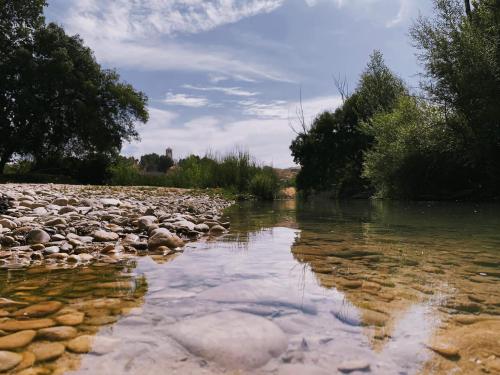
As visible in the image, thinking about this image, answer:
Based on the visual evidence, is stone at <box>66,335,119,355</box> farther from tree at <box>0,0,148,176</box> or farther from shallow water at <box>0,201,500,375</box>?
tree at <box>0,0,148,176</box>

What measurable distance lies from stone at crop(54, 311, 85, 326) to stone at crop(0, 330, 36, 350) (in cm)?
14

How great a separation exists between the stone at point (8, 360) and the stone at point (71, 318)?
33cm

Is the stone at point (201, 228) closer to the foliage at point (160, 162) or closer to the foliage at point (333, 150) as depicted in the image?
the foliage at point (333, 150)

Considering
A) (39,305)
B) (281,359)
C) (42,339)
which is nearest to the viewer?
(281,359)

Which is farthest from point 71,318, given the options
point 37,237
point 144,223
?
point 144,223

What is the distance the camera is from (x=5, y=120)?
1992 cm

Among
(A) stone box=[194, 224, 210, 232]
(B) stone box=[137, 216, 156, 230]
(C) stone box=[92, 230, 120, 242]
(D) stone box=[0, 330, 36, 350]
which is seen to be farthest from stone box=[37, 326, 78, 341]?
(A) stone box=[194, 224, 210, 232]

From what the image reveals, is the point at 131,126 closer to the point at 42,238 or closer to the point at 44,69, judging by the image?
the point at 44,69

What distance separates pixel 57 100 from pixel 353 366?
907 inches

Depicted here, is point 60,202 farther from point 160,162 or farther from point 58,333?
point 160,162

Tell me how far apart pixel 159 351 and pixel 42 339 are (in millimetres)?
469

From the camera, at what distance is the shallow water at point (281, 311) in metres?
1.32

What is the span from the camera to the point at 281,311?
6.04ft

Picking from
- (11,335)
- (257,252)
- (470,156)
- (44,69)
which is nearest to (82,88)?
(44,69)
